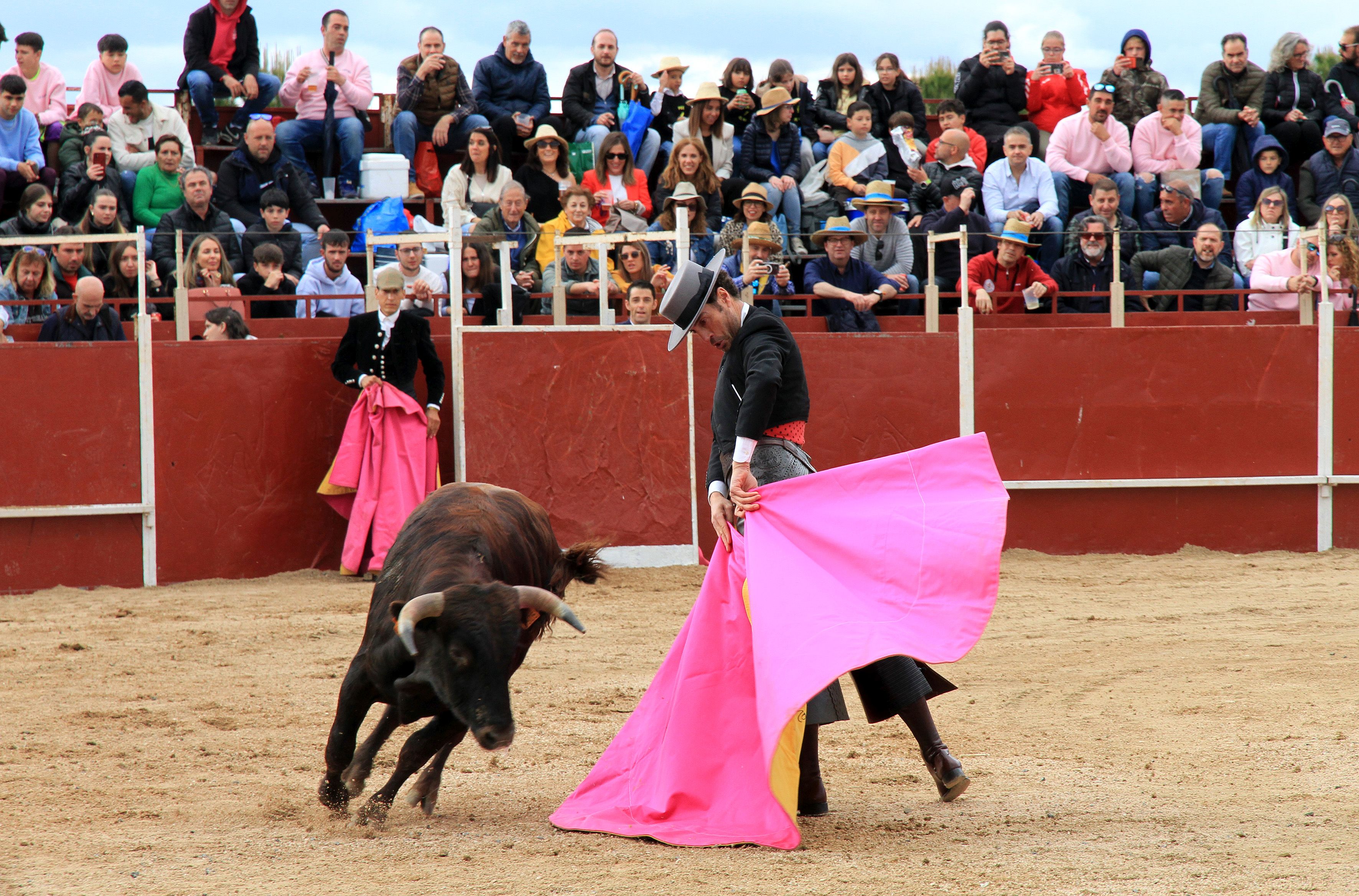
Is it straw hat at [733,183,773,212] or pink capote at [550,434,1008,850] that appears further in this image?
straw hat at [733,183,773,212]

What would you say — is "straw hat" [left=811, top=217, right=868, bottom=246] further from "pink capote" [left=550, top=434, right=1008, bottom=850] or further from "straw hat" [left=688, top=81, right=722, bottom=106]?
"pink capote" [left=550, top=434, right=1008, bottom=850]

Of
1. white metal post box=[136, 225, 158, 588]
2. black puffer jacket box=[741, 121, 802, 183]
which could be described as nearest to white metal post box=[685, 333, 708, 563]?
black puffer jacket box=[741, 121, 802, 183]

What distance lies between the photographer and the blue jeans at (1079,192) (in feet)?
36.0

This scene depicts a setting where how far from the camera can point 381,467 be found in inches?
317

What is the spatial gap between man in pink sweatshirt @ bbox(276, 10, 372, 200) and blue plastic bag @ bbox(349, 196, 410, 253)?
20.1 inches

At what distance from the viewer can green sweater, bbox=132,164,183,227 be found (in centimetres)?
978

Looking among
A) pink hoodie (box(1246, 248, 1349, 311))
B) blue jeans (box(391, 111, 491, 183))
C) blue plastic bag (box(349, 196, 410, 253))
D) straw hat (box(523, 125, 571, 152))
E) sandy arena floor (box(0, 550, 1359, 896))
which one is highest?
blue jeans (box(391, 111, 491, 183))

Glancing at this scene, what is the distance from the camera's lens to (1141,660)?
5922 millimetres

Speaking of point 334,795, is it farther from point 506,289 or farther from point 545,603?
point 506,289

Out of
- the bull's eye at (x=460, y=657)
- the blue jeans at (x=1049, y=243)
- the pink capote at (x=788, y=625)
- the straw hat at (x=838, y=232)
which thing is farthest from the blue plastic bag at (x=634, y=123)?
the bull's eye at (x=460, y=657)

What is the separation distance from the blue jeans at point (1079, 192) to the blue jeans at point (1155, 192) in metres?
0.07

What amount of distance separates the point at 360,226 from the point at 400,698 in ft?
24.7

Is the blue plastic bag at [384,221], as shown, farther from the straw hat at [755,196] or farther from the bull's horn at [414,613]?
the bull's horn at [414,613]

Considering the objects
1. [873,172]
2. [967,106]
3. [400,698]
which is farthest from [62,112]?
[400,698]
